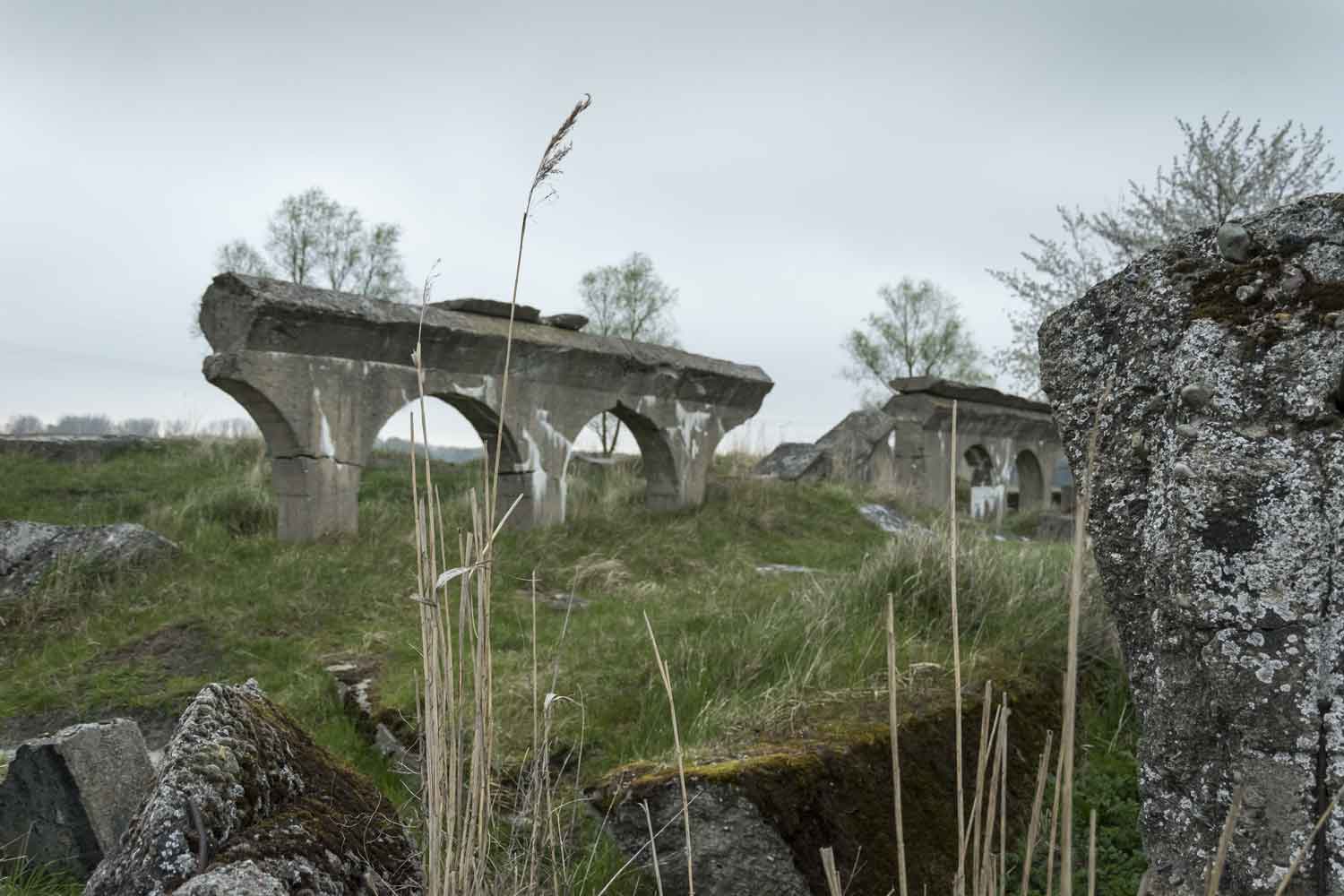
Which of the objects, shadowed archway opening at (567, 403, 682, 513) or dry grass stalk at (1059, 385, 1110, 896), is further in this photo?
shadowed archway opening at (567, 403, 682, 513)

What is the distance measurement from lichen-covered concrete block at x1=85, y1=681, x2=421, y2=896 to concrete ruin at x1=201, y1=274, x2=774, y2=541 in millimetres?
6226

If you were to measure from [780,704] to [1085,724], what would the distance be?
3.60ft

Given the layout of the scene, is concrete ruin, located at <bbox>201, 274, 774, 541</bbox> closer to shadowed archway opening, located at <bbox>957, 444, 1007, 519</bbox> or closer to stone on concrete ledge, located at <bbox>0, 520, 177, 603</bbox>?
stone on concrete ledge, located at <bbox>0, 520, 177, 603</bbox>

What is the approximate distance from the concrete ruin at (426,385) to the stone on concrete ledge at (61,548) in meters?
1.15

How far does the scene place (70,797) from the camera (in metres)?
2.63

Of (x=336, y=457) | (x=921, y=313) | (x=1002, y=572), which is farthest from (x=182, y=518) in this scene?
(x=921, y=313)

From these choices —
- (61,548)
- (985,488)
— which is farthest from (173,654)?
(985,488)

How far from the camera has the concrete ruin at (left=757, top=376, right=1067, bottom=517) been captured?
52.0 feet

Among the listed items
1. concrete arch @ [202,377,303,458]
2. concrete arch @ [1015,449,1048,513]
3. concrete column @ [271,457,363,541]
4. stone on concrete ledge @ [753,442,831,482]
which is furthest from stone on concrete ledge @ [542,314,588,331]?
concrete arch @ [1015,449,1048,513]

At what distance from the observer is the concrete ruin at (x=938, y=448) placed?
1585 centimetres

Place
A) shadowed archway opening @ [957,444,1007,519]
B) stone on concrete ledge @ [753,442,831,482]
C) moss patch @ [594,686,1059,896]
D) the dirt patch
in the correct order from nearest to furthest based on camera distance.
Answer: moss patch @ [594,686,1059,896]
the dirt patch
stone on concrete ledge @ [753,442,831,482]
shadowed archway opening @ [957,444,1007,519]

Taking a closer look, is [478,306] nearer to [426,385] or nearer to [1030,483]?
[426,385]

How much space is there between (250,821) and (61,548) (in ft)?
20.8

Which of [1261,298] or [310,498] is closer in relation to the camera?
[1261,298]
